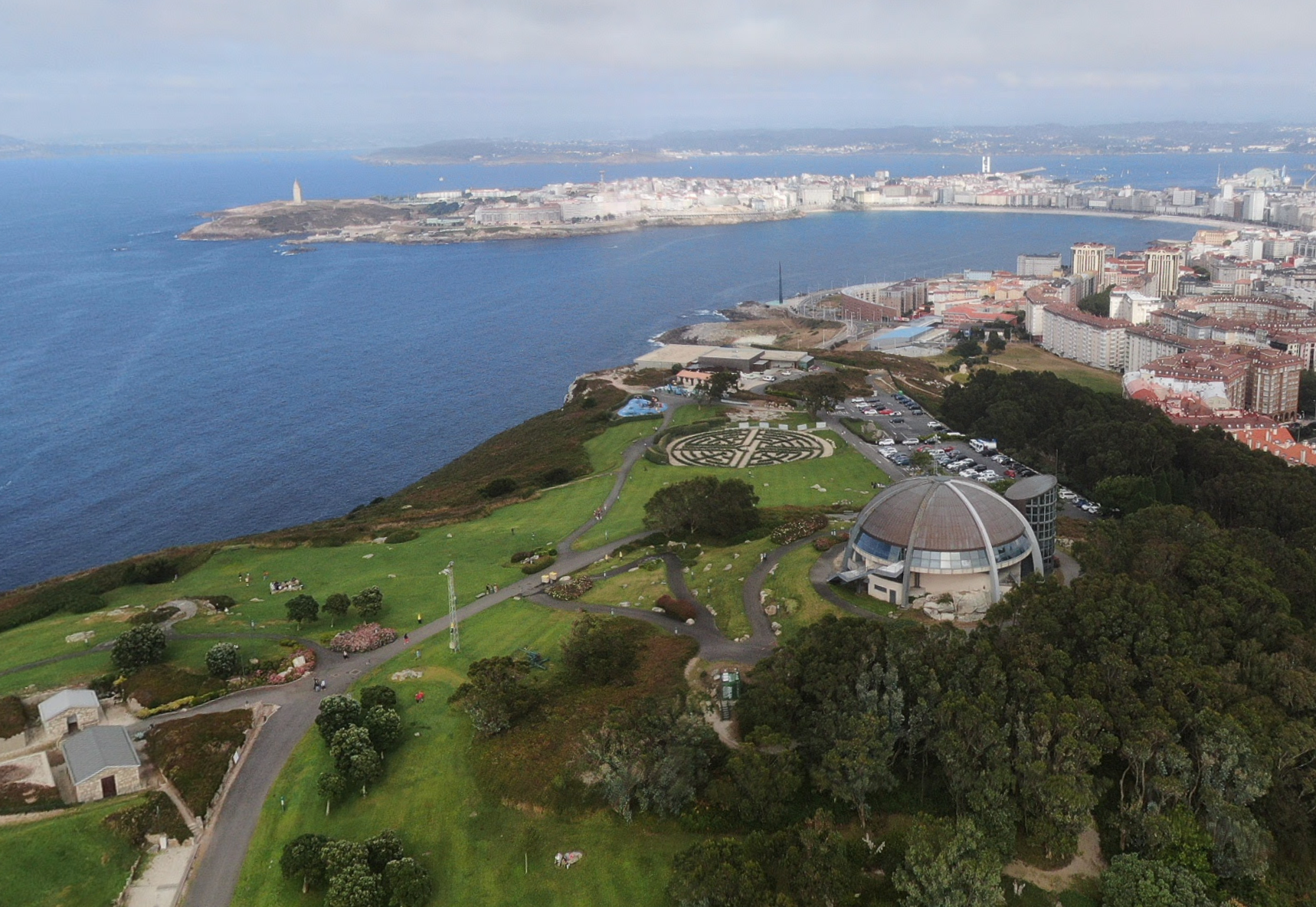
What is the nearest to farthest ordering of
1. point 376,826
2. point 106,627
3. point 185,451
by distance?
point 376,826, point 106,627, point 185,451

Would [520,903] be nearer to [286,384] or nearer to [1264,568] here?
[1264,568]

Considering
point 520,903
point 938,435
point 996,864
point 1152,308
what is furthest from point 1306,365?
point 520,903

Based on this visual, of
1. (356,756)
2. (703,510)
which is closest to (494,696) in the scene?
(356,756)

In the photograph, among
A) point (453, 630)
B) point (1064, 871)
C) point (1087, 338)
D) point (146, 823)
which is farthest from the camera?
point (1087, 338)

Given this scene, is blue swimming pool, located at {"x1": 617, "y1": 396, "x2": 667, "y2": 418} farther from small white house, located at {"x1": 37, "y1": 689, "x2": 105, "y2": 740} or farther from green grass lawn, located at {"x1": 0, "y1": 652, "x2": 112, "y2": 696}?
small white house, located at {"x1": 37, "y1": 689, "x2": 105, "y2": 740}

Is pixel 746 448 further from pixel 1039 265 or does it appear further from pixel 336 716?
pixel 1039 265
